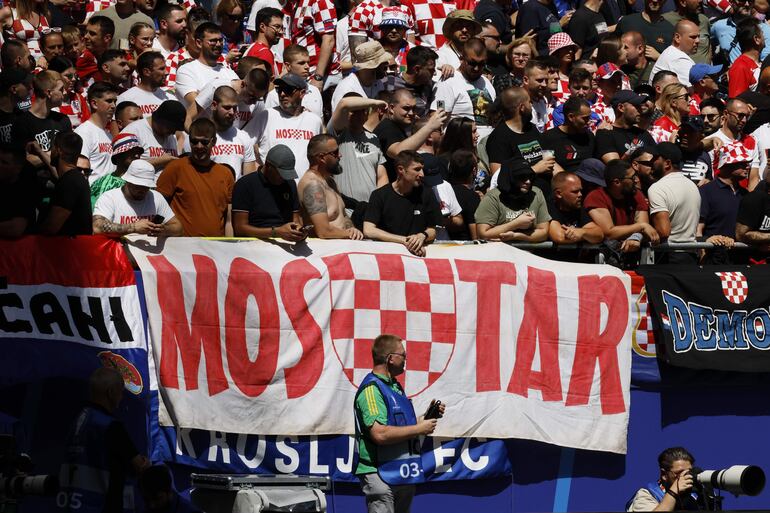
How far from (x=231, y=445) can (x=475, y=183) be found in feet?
12.4

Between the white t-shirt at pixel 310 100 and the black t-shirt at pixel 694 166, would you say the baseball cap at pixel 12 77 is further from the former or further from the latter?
the black t-shirt at pixel 694 166

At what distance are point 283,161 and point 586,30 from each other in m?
7.55

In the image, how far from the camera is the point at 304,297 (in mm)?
10930

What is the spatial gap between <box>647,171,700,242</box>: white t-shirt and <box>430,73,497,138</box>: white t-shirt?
2.49m

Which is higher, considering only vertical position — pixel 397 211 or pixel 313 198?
pixel 313 198

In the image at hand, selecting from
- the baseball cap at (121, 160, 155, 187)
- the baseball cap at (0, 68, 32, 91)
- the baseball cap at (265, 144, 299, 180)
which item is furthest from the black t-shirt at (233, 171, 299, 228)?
the baseball cap at (0, 68, 32, 91)

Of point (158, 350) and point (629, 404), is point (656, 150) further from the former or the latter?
point (158, 350)

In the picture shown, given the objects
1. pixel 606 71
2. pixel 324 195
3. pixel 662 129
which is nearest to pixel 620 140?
pixel 662 129

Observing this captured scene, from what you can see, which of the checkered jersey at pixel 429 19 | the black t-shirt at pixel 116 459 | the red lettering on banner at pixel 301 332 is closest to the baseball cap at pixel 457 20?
the checkered jersey at pixel 429 19

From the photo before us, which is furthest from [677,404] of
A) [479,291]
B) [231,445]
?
[231,445]

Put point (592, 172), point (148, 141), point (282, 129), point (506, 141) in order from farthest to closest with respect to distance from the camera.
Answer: point (506, 141), point (282, 129), point (592, 172), point (148, 141)

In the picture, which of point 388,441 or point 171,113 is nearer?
point 388,441

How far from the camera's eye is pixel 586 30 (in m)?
17.6

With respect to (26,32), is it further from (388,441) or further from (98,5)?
(388,441)
